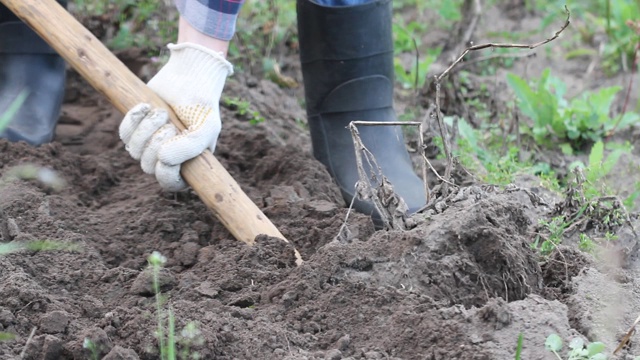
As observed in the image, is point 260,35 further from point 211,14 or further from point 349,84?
point 211,14

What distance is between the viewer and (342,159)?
2.92m

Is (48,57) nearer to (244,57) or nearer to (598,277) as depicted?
(244,57)

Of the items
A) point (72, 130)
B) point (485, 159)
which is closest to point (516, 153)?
point (485, 159)

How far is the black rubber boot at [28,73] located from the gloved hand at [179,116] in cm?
68

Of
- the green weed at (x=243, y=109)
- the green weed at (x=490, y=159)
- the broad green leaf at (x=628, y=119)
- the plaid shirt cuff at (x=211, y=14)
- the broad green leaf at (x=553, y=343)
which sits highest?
the plaid shirt cuff at (x=211, y=14)

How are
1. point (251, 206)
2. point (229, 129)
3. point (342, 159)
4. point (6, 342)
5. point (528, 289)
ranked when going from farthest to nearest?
point (229, 129)
point (342, 159)
point (251, 206)
point (528, 289)
point (6, 342)

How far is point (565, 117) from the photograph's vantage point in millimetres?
3490

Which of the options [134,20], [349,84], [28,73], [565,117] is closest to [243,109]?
[349,84]

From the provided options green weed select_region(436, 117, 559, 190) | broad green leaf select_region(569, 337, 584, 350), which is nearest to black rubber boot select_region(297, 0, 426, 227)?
green weed select_region(436, 117, 559, 190)

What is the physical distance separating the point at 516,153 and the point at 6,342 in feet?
6.49

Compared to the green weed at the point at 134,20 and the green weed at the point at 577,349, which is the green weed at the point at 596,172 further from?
the green weed at the point at 134,20

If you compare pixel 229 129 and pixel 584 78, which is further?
pixel 584 78

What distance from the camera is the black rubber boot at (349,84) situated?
112 inches

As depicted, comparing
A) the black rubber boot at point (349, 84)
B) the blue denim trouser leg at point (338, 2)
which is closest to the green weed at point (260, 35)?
the black rubber boot at point (349, 84)
